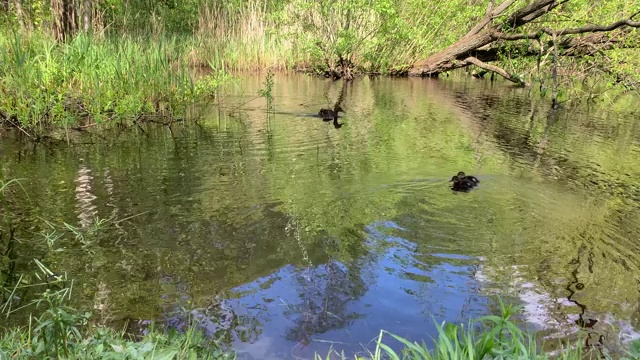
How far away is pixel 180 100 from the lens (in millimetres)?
7719

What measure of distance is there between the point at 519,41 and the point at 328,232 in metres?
13.3

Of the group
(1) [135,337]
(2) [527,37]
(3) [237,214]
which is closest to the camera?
(1) [135,337]

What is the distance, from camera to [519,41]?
49.1 ft

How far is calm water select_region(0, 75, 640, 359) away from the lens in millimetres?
3078

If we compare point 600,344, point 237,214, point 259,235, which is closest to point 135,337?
point 259,235

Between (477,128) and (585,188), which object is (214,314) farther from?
(477,128)

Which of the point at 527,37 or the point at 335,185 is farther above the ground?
the point at 527,37

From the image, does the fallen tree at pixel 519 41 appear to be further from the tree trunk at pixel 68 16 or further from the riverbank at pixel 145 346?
Answer: the riverbank at pixel 145 346

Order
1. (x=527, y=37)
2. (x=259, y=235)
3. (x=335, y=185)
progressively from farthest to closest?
1. (x=527, y=37)
2. (x=335, y=185)
3. (x=259, y=235)

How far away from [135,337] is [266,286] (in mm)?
960

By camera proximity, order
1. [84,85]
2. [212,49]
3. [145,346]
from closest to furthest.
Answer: [145,346]
[84,85]
[212,49]

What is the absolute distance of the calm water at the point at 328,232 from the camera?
10.1 feet

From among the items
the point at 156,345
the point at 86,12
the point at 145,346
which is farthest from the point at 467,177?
the point at 86,12

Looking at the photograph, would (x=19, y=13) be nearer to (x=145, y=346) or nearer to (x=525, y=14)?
(x=145, y=346)
